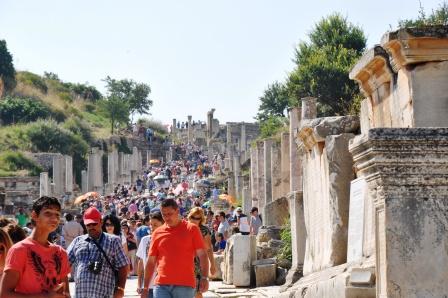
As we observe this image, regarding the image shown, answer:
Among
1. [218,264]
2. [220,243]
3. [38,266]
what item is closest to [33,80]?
[220,243]

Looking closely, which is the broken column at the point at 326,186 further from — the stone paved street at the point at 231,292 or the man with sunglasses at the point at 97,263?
the man with sunglasses at the point at 97,263

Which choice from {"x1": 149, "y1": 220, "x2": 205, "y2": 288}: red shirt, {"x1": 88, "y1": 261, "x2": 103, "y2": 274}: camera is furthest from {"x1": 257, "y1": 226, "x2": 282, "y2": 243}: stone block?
{"x1": 88, "y1": 261, "x2": 103, "y2": 274}: camera

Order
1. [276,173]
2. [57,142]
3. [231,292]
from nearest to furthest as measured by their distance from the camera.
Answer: [231,292]
[276,173]
[57,142]

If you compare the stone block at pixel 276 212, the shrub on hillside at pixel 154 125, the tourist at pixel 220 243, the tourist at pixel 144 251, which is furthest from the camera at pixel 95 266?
the shrub on hillside at pixel 154 125

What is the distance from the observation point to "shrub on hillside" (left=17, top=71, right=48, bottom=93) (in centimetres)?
10338

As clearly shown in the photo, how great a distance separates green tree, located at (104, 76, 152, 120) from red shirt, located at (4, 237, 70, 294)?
339 feet

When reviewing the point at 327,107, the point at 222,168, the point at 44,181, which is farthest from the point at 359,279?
the point at 222,168

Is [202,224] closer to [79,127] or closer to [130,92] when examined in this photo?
[79,127]

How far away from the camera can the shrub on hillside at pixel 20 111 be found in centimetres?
9094

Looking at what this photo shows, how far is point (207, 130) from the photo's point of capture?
396 ft

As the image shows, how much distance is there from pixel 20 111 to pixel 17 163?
1968 cm

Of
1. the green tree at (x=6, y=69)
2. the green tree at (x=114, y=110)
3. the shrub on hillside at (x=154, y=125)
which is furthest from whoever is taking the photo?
the shrub on hillside at (x=154, y=125)

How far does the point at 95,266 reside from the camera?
28.1 feet

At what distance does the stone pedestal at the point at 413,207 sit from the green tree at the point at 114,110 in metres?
95.9
